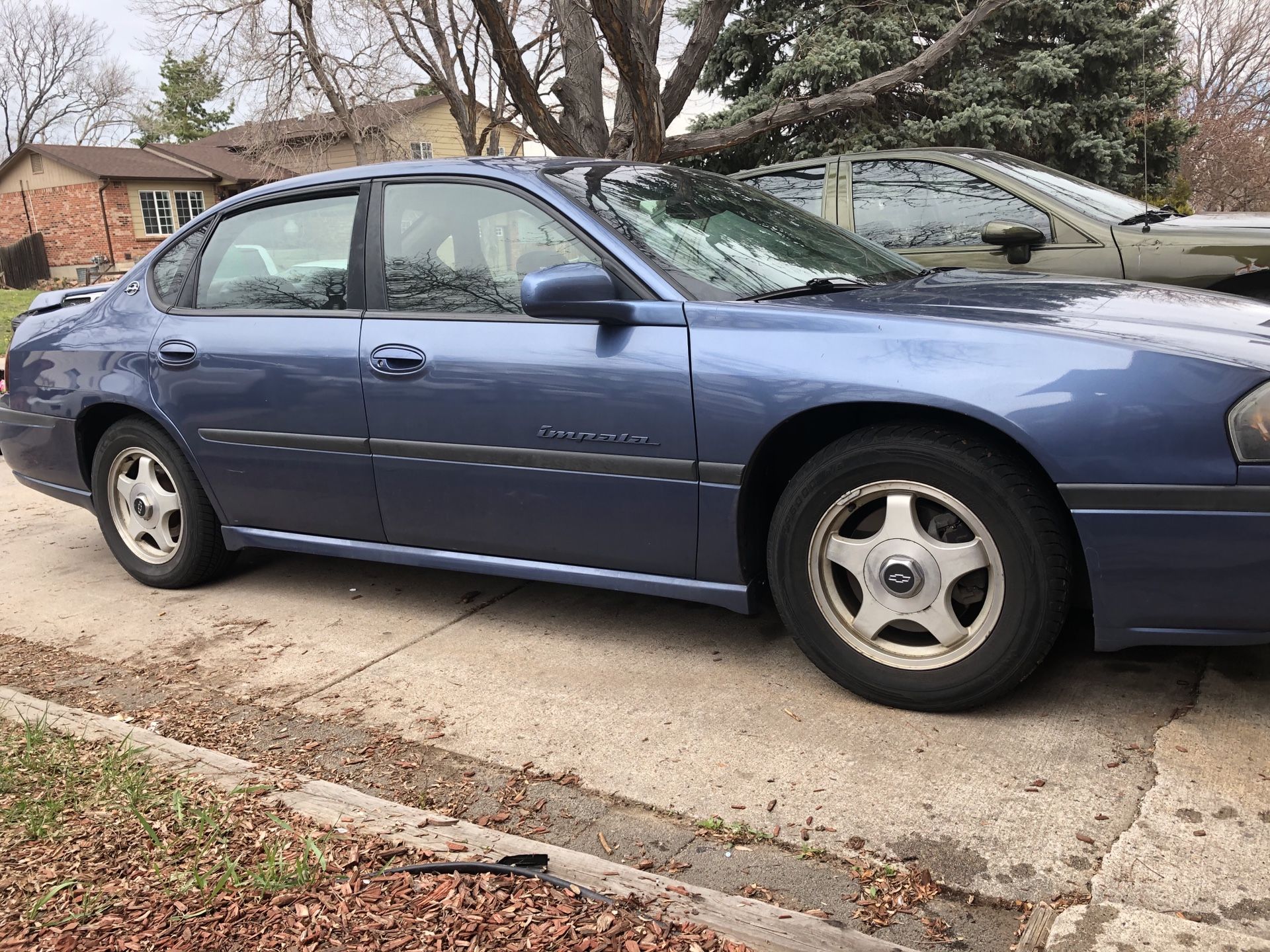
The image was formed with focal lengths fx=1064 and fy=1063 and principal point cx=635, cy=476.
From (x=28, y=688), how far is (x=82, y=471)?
1.39 m

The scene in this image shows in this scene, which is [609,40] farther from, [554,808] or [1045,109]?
[1045,109]

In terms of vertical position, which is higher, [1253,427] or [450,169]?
[450,169]

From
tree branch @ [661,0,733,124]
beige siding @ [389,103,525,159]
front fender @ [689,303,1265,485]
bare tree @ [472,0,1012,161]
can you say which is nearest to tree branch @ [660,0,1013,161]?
bare tree @ [472,0,1012,161]

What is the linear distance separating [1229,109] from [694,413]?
91.0 ft

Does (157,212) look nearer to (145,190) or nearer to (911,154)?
(145,190)

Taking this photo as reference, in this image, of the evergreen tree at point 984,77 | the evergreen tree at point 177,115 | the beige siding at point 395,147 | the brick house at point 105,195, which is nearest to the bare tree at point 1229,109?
the evergreen tree at point 984,77

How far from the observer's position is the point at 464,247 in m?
3.66

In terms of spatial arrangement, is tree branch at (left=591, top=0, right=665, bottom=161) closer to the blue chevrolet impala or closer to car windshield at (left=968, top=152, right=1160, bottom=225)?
car windshield at (left=968, top=152, right=1160, bottom=225)

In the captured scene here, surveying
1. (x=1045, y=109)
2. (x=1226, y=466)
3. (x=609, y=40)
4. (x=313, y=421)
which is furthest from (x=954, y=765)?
(x=1045, y=109)

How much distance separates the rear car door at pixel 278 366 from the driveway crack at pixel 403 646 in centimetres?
40

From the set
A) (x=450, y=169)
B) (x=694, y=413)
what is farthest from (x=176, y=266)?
(x=694, y=413)

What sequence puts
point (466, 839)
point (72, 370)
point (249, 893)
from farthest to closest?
point (72, 370) → point (466, 839) → point (249, 893)

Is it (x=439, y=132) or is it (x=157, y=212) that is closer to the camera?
(x=439, y=132)

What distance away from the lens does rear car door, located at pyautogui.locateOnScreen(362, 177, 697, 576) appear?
3.18 m
